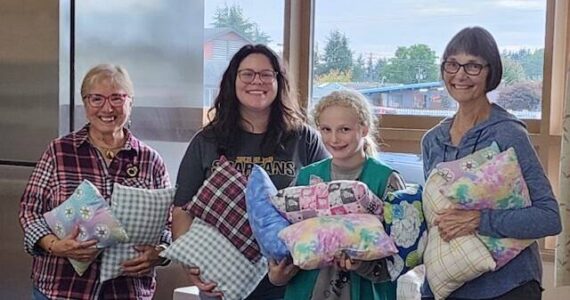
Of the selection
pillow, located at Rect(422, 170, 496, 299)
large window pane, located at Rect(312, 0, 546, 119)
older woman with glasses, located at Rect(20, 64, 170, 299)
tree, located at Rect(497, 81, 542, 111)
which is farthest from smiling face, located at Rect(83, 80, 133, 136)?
tree, located at Rect(497, 81, 542, 111)

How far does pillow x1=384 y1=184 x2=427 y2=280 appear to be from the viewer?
1.92 m

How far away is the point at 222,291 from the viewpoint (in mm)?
2141

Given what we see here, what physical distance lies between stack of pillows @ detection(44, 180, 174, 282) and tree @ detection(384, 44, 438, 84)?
1.40 metres

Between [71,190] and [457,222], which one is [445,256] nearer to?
[457,222]

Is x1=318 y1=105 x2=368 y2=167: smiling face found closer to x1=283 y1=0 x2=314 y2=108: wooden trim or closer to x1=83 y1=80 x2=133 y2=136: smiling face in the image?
x1=83 y1=80 x2=133 y2=136: smiling face

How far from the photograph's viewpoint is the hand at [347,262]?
1903mm

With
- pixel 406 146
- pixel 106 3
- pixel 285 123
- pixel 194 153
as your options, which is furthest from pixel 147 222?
pixel 406 146

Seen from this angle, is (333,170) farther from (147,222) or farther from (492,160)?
(147,222)

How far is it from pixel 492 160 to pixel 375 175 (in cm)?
32

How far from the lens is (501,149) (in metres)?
1.88

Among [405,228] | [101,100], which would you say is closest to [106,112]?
[101,100]

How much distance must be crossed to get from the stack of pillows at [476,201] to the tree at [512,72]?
4.07 ft

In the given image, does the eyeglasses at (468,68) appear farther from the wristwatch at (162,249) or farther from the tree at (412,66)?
the tree at (412,66)

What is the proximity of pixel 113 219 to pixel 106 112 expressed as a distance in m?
0.31
